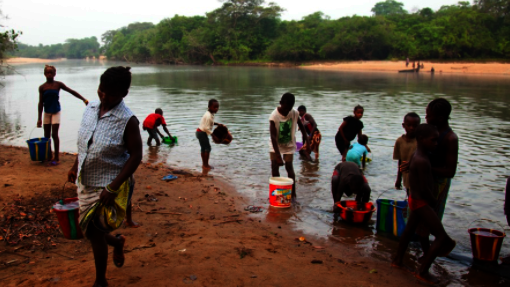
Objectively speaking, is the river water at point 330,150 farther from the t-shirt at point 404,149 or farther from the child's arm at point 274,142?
the t-shirt at point 404,149

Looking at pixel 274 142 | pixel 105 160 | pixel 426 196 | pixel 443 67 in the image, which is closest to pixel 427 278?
pixel 426 196

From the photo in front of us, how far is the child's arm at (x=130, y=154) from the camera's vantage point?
131 inches

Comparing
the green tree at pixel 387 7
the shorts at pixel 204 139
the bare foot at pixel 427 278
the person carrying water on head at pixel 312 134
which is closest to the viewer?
the bare foot at pixel 427 278

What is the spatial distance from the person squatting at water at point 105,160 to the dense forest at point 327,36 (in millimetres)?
62384

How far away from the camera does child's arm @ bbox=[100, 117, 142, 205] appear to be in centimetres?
333

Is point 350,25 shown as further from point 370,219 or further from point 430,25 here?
point 370,219

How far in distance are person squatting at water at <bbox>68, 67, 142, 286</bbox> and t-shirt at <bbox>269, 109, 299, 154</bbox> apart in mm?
3370

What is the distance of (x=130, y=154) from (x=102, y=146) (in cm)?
22

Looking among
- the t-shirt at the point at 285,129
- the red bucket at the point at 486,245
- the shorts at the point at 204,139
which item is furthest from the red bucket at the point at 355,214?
the shorts at the point at 204,139

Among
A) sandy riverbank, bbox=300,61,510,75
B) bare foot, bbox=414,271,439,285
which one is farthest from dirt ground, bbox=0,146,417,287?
sandy riverbank, bbox=300,61,510,75

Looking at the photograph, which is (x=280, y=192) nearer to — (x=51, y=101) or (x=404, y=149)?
(x=404, y=149)

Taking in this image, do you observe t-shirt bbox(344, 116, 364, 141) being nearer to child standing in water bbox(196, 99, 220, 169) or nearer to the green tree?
child standing in water bbox(196, 99, 220, 169)

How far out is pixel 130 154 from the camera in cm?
342

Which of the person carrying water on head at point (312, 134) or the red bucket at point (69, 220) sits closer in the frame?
the red bucket at point (69, 220)
